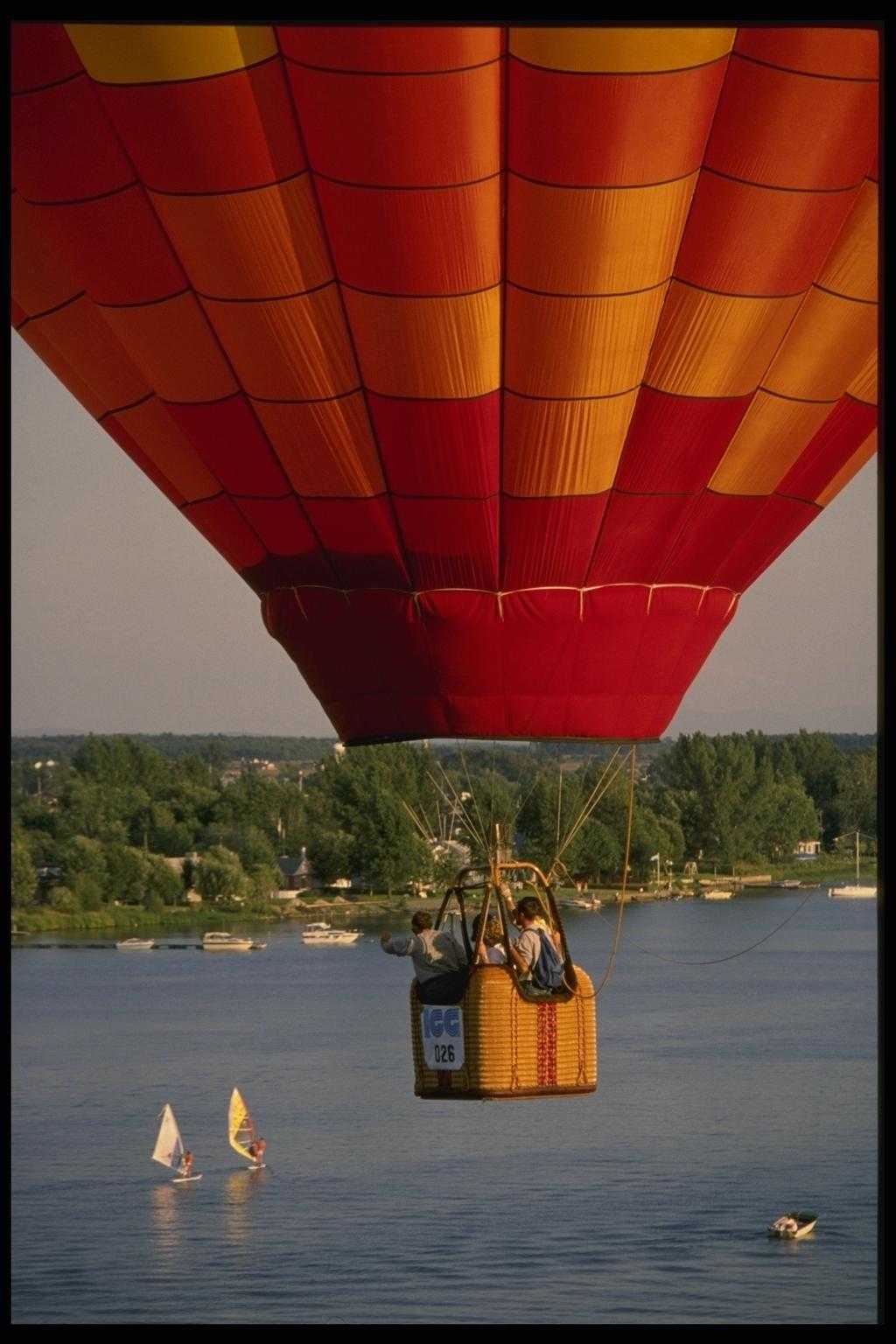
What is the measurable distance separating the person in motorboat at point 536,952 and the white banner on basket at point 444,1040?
221 millimetres

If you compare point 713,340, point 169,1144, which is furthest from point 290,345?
point 169,1144

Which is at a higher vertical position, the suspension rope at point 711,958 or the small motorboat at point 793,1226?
the suspension rope at point 711,958

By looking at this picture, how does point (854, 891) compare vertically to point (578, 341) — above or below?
below

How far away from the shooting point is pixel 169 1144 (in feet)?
77.0

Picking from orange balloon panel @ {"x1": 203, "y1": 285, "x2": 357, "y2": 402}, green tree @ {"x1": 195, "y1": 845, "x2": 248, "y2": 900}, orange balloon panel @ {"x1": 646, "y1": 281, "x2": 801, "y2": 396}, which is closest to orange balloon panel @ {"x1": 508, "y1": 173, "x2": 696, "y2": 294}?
orange balloon panel @ {"x1": 646, "y1": 281, "x2": 801, "y2": 396}

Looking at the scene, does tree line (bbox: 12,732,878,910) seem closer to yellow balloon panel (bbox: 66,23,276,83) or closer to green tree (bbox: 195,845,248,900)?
green tree (bbox: 195,845,248,900)

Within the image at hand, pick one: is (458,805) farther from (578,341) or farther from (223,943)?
(223,943)

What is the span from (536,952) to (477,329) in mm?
1742

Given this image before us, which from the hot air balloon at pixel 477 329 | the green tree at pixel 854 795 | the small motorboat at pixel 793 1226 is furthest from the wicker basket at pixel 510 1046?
the green tree at pixel 854 795

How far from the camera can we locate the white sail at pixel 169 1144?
23125mm

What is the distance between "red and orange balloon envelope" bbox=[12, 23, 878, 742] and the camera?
5.74m

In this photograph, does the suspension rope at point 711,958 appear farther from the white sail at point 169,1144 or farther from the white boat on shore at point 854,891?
the white sail at point 169,1144

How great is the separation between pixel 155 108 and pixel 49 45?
37 centimetres

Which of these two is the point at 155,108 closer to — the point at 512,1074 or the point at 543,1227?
the point at 512,1074
